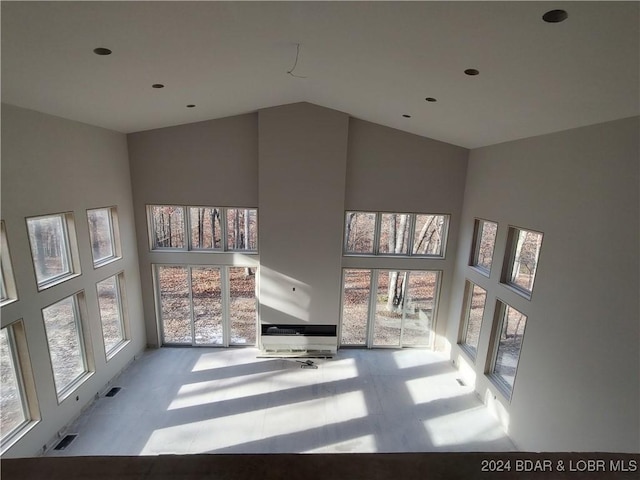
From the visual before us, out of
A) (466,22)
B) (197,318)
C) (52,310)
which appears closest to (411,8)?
(466,22)

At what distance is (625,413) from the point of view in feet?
9.99

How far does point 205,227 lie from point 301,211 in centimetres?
201

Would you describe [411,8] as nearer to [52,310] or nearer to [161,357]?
[52,310]

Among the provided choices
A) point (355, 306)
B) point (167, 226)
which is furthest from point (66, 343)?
point (355, 306)

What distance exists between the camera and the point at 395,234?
696 centimetres

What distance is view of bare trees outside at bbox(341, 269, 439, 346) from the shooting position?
7051mm

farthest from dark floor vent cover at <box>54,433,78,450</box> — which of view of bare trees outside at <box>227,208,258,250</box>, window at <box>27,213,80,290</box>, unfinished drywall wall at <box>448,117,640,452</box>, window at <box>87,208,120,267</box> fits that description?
unfinished drywall wall at <box>448,117,640,452</box>

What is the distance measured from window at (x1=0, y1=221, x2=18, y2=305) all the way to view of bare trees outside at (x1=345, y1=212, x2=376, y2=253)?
A: 5101mm

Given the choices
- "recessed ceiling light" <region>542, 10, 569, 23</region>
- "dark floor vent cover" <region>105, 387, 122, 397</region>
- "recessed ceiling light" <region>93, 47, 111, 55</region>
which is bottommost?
"dark floor vent cover" <region>105, 387, 122, 397</region>

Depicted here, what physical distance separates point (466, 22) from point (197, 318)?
678 centimetres

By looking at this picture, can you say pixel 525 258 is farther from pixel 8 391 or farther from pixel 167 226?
pixel 8 391

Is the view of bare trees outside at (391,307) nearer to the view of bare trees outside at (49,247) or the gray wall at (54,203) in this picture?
the gray wall at (54,203)

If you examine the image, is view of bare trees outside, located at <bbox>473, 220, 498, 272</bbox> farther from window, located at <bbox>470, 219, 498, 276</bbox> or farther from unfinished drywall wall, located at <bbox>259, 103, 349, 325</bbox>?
unfinished drywall wall, located at <bbox>259, 103, 349, 325</bbox>

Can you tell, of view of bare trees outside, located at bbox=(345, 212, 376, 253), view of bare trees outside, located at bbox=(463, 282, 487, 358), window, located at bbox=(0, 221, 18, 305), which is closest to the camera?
window, located at bbox=(0, 221, 18, 305)
